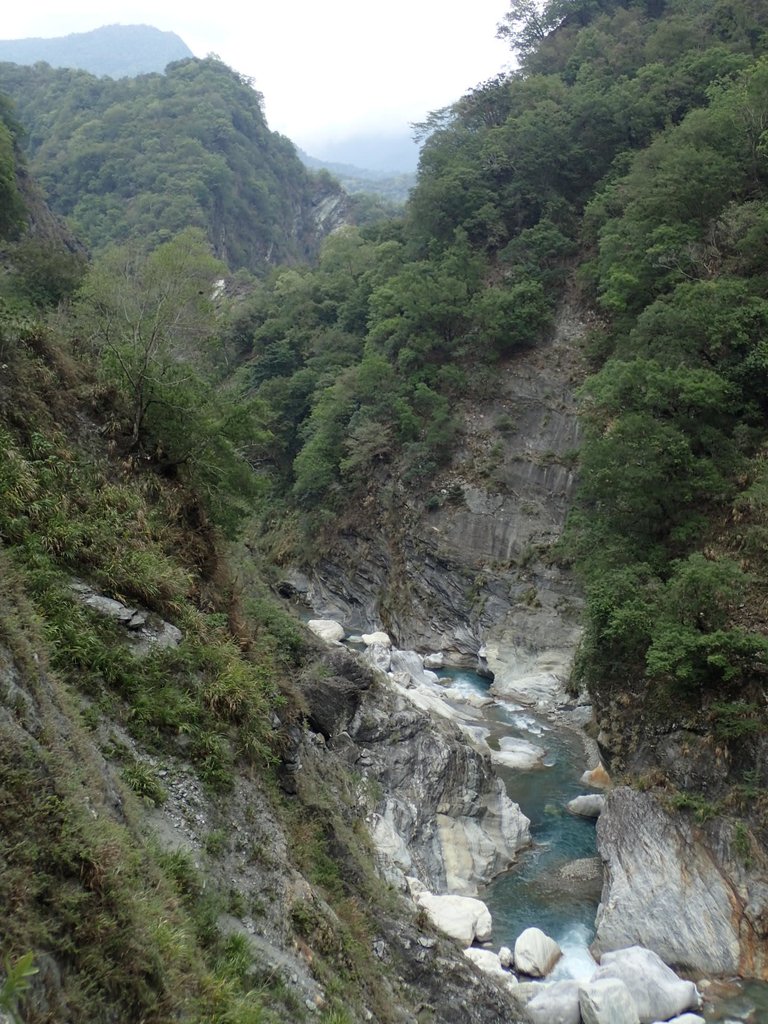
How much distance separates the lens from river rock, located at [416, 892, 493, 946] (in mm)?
12422

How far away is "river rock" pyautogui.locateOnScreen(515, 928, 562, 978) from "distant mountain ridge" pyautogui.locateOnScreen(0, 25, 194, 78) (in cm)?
17552

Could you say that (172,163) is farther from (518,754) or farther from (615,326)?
(518,754)

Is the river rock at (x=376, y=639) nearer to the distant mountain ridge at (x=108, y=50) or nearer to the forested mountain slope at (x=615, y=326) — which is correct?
the forested mountain slope at (x=615, y=326)

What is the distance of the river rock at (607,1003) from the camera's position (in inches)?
414

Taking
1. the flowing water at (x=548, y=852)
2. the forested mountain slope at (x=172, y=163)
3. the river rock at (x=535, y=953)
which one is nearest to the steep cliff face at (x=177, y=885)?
the river rock at (x=535, y=953)

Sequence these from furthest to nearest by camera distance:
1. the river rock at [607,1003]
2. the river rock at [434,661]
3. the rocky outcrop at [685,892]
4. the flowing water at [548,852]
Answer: the river rock at [434,661] → the flowing water at [548,852] → the rocky outcrop at [685,892] → the river rock at [607,1003]

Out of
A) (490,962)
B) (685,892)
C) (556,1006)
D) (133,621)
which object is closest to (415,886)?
(490,962)

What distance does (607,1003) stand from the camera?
10.7 metres

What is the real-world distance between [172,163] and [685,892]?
6973 cm

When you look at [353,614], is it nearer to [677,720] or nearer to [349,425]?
[349,425]

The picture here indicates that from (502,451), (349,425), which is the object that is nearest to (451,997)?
(502,451)

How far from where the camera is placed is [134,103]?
71688 millimetres

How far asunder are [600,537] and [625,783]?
619 cm

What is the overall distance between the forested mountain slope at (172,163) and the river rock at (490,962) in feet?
176
